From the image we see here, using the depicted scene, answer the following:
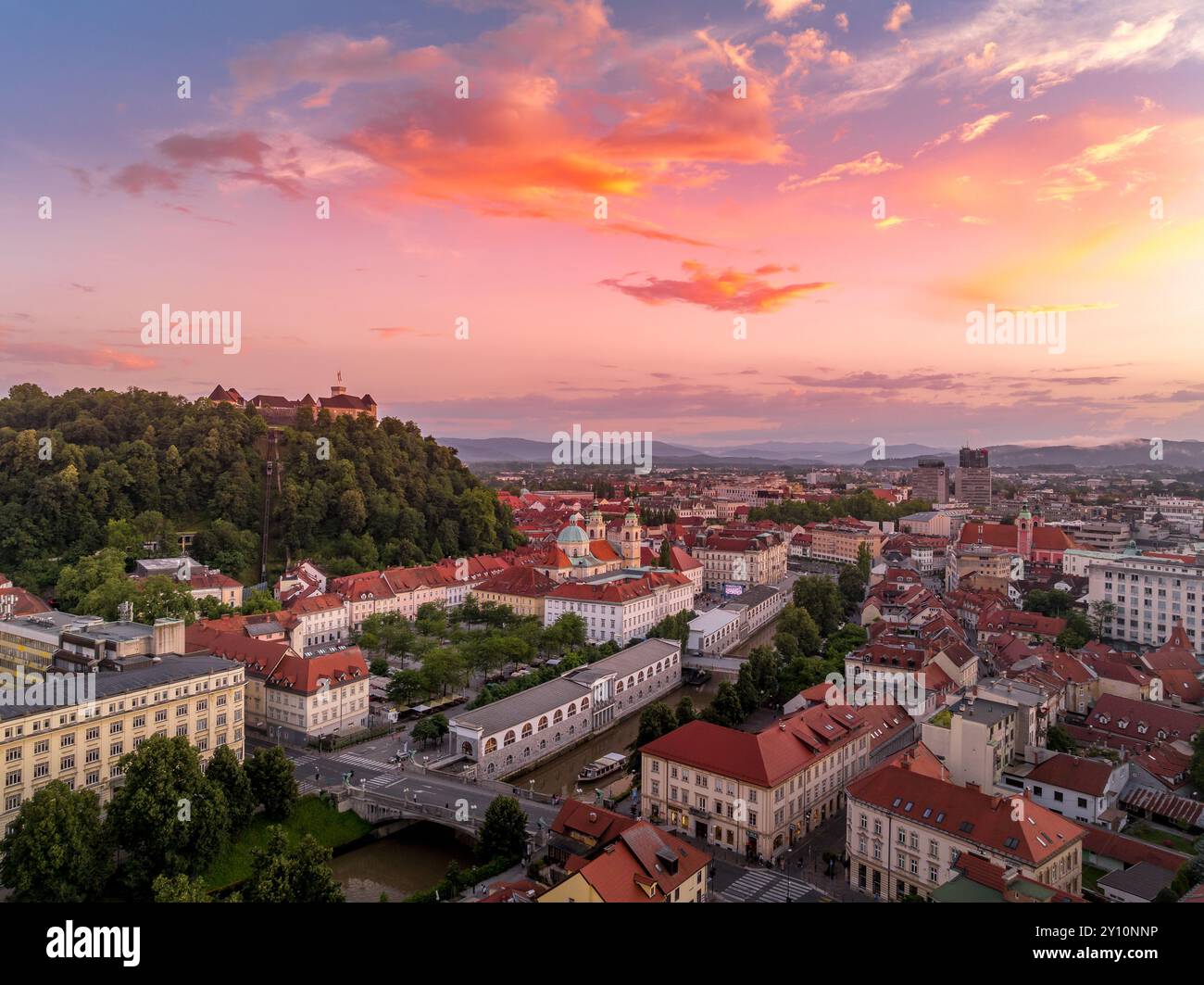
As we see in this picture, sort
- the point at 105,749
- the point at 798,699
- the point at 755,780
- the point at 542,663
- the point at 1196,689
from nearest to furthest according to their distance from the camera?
the point at 755,780 → the point at 105,749 → the point at 798,699 → the point at 1196,689 → the point at 542,663

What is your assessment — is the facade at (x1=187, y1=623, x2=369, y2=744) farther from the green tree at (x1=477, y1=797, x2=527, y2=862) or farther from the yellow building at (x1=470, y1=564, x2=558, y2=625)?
the yellow building at (x1=470, y1=564, x2=558, y2=625)

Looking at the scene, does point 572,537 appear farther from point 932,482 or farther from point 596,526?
point 932,482

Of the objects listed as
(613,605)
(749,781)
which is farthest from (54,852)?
(613,605)

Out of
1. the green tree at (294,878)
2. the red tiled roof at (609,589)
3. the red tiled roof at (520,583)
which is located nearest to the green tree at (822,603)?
the red tiled roof at (609,589)

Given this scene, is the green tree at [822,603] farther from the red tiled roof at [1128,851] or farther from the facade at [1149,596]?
the red tiled roof at [1128,851]
